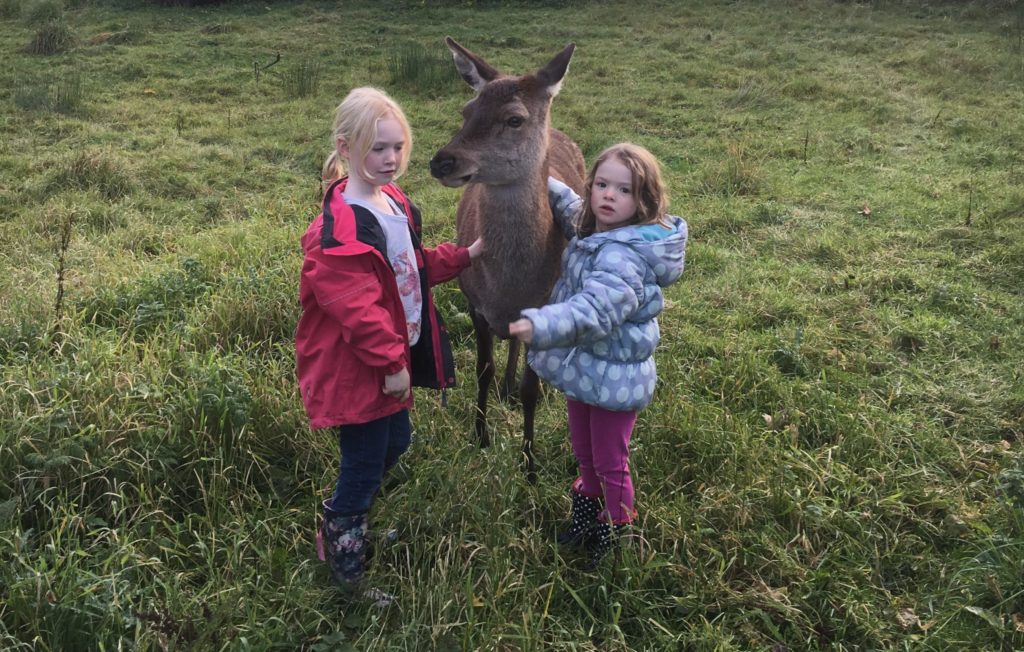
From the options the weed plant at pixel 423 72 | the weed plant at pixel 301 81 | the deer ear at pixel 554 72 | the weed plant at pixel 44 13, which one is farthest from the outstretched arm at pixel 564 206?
the weed plant at pixel 44 13

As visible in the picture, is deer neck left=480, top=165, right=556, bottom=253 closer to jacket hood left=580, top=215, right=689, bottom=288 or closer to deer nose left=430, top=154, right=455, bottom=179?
deer nose left=430, top=154, right=455, bottom=179

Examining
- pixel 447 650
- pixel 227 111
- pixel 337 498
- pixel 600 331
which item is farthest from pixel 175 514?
pixel 227 111

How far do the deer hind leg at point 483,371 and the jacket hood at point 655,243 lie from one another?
1.29m

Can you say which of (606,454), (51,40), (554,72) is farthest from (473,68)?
(51,40)

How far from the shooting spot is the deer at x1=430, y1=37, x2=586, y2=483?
314 centimetres

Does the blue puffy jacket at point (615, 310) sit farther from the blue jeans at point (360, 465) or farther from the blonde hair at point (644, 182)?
the blue jeans at point (360, 465)

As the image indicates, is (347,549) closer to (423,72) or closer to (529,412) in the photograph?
(529,412)

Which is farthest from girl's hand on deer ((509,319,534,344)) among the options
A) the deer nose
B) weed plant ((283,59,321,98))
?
weed plant ((283,59,321,98))

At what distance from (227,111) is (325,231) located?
8685mm

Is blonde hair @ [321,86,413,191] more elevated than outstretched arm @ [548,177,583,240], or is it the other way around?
blonde hair @ [321,86,413,191]

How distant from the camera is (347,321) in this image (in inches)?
89.4

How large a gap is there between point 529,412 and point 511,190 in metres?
1.03

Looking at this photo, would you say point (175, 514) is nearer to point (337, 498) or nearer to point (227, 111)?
point (337, 498)

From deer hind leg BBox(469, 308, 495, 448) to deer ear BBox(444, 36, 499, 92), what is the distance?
3.78 ft
